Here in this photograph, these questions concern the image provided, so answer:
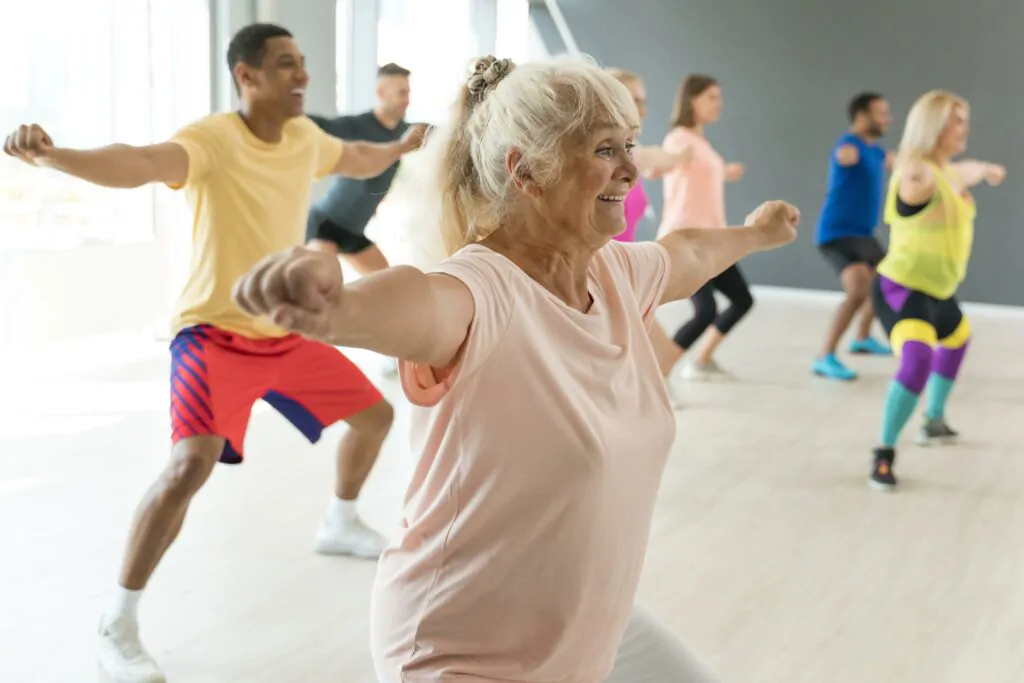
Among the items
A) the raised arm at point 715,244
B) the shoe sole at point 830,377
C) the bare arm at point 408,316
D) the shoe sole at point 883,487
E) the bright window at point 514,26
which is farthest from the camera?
the bright window at point 514,26

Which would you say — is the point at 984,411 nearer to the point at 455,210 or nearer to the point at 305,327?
the point at 455,210

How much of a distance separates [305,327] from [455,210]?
55 cm

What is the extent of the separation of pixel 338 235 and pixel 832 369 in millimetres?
2720

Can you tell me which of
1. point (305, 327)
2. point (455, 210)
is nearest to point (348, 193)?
point (455, 210)

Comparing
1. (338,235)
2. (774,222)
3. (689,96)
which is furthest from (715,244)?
(689,96)

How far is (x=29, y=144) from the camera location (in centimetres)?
209

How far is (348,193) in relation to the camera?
4941 mm

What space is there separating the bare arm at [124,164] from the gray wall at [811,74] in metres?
7.44

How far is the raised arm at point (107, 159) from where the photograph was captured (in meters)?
2.10

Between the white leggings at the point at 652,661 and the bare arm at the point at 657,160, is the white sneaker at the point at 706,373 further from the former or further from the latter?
the white leggings at the point at 652,661

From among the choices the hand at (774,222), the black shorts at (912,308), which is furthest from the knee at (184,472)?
the black shorts at (912,308)

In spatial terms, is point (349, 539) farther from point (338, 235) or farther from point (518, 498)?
point (338, 235)

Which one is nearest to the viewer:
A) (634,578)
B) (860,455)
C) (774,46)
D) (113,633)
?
(634,578)

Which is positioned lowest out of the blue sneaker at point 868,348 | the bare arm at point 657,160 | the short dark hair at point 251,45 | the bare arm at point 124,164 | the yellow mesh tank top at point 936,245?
the blue sneaker at point 868,348
